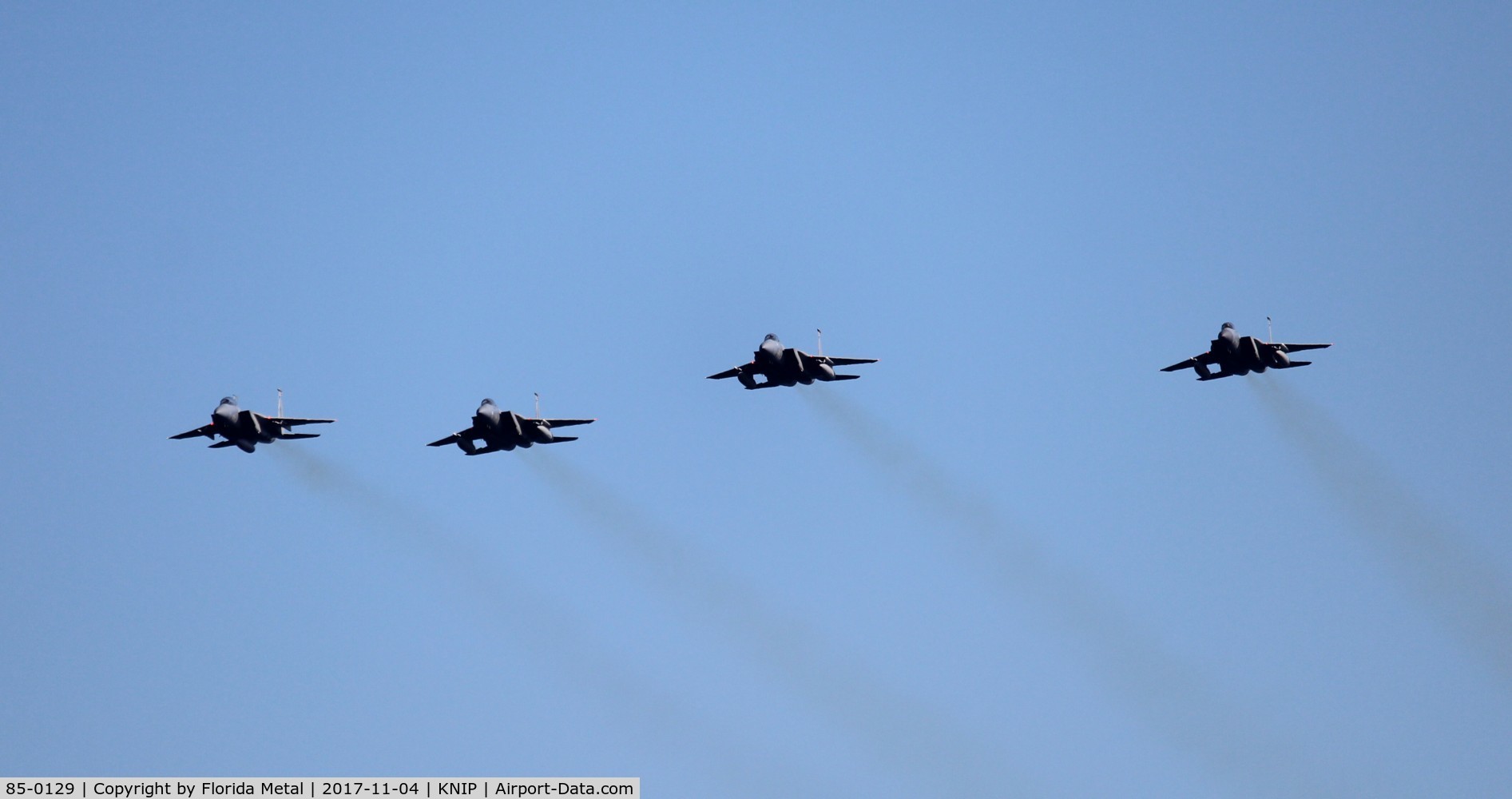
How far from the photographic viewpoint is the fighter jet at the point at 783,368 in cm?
17375

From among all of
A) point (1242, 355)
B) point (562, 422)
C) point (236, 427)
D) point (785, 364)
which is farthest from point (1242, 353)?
point (236, 427)

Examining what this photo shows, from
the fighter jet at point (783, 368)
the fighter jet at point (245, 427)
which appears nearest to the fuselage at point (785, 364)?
the fighter jet at point (783, 368)

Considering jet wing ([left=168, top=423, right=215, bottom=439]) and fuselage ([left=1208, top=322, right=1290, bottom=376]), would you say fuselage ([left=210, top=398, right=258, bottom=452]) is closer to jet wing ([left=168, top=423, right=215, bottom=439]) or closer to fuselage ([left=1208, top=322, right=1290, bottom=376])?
jet wing ([left=168, top=423, right=215, bottom=439])

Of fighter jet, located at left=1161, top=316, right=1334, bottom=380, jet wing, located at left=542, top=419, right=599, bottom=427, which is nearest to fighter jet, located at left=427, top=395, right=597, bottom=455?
jet wing, located at left=542, top=419, right=599, bottom=427

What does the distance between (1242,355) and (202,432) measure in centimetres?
5600

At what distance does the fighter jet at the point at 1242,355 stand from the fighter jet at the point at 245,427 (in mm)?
47544

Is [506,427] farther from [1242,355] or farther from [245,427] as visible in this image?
[1242,355]

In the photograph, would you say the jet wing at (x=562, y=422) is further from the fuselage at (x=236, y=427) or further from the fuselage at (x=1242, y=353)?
the fuselage at (x=1242, y=353)

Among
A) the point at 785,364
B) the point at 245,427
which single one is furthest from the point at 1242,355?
the point at 245,427

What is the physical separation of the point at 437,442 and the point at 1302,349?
1867 inches

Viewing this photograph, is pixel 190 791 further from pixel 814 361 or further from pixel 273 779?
pixel 814 361

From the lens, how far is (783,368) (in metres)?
174

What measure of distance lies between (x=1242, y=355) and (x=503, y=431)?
4002cm

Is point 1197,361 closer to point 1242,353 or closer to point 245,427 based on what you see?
point 1242,353
